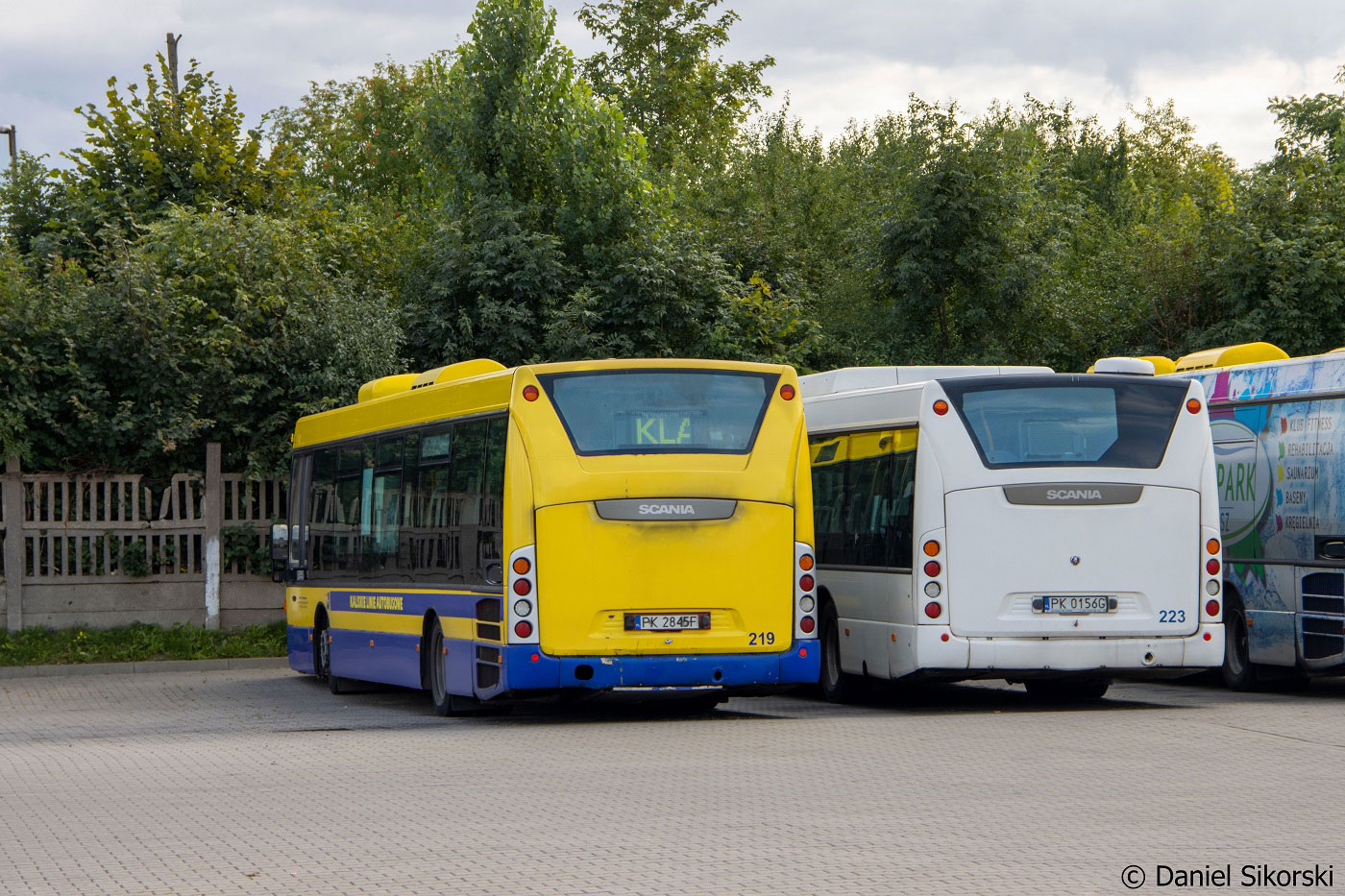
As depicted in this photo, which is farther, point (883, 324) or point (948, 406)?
point (883, 324)

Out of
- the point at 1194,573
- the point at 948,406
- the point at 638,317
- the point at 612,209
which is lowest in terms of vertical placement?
the point at 1194,573

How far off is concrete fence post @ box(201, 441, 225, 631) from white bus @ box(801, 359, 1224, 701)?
11.8 metres

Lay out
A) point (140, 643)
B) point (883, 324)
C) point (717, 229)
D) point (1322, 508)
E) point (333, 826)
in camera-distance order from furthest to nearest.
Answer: point (717, 229) < point (883, 324) < point (140, 643) < point (1322, 508) < point (333, 826)

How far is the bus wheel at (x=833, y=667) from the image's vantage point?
1744 cm

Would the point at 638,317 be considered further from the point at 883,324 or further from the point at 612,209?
the point at 883,324

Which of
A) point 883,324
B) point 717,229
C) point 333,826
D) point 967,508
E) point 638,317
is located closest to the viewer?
point 333,826

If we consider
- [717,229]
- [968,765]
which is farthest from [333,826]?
[717,229]

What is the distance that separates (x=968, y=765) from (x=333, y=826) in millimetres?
4206

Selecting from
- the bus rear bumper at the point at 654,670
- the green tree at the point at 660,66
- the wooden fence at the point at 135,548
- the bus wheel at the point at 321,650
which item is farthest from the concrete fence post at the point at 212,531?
the green tree at the point at 660,66

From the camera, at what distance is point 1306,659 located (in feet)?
53.5

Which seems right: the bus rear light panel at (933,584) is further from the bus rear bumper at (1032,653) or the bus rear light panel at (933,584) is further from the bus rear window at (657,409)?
the bus rear window at (657,409)

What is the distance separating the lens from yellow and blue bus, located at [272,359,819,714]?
46.5ft

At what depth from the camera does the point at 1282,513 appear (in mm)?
16719

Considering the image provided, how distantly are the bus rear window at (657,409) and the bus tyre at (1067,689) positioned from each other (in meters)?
3.92
